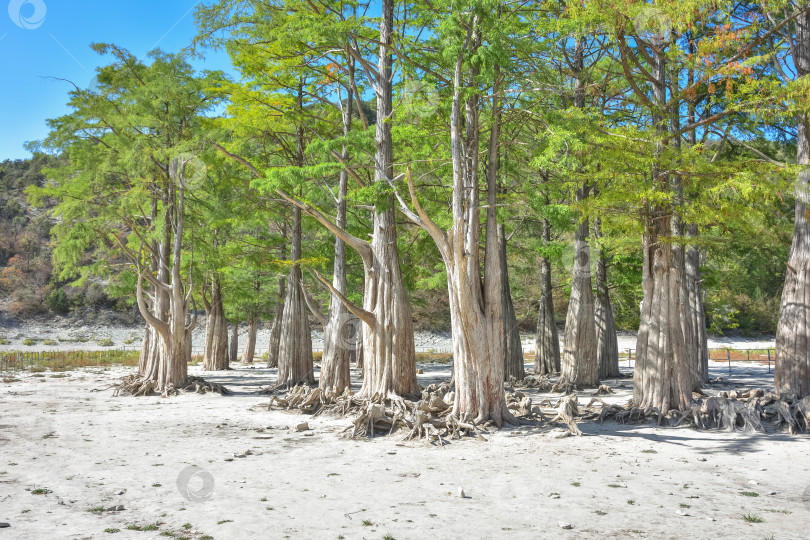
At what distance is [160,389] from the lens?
1953 cm

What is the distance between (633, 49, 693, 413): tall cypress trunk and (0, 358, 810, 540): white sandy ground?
101cm

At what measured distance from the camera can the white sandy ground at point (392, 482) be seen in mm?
5996

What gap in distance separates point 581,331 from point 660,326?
6.92 metres

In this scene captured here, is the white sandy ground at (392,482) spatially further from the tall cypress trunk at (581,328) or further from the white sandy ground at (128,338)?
the white sandy ground at (128,338)

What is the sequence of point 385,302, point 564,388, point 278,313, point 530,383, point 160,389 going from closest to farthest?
1. point 385,302
2. point 564,388
3. point 160,389
4. point 530,383
5. point 278,313

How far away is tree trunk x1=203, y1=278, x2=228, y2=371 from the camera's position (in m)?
30.6

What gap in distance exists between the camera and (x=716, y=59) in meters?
13.6

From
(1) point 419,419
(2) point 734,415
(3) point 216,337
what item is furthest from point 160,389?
(2) point 734,415

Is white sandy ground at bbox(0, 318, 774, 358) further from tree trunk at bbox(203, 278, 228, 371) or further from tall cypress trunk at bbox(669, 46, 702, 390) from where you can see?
tall cypress trunk at bbox(669, 46, 702, 390)

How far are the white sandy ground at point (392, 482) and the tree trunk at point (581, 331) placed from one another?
7.81 m

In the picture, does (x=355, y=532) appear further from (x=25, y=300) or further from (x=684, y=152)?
(x=25, y=300)

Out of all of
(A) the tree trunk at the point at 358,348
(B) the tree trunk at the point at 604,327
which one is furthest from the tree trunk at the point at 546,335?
(A) the tree trunk at the point at 358,348

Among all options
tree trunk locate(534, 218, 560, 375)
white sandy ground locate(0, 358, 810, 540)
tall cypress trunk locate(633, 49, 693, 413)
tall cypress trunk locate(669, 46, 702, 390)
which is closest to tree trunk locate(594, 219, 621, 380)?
tree trunk locate(534, 218, 560, 375)

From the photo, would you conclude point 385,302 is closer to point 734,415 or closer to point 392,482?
point 392,482
